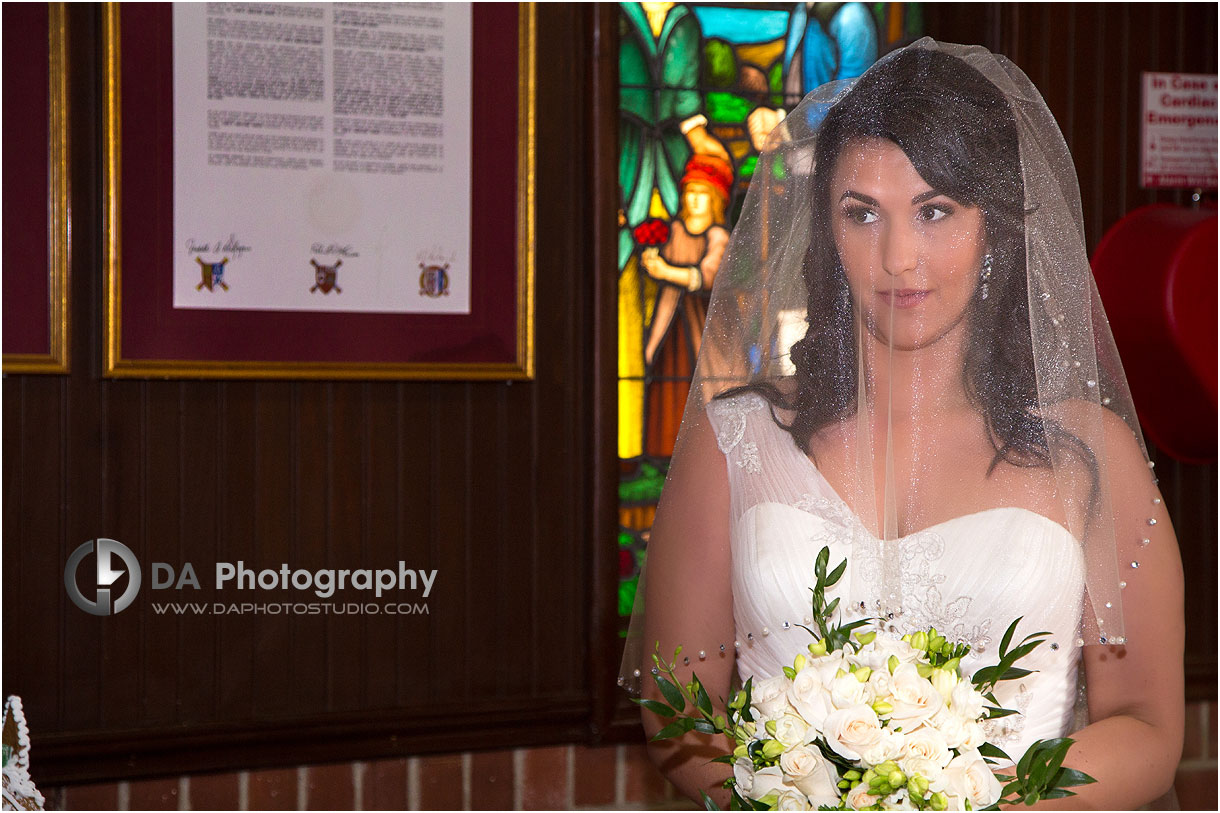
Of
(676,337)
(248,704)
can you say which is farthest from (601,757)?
(676,337)

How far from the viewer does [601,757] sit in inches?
92.6

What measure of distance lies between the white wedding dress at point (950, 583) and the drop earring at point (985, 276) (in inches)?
11.1

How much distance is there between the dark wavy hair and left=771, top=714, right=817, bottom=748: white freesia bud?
0.61 metres

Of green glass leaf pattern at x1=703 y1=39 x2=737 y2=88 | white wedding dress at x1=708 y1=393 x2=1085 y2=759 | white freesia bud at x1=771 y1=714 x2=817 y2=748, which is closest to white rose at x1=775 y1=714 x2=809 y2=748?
white freesia bud at x1=771 y1=714 x2=817 y2=748

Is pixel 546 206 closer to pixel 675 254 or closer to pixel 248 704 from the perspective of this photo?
pixel 675 254

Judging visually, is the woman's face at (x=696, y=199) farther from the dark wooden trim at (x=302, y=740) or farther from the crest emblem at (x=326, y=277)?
the dark wooden trim at (x=302, y=740)

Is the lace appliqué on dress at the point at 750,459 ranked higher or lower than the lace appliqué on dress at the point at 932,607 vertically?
higher

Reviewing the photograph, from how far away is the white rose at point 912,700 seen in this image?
884 millimetres

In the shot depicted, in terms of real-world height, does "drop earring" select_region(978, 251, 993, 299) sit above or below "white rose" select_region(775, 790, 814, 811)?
above

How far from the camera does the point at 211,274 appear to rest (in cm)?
212

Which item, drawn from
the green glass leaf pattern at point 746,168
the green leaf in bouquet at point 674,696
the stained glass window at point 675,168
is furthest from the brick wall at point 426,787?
the green leaf in bouquet at point 674,696

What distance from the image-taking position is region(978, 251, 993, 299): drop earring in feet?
4.51

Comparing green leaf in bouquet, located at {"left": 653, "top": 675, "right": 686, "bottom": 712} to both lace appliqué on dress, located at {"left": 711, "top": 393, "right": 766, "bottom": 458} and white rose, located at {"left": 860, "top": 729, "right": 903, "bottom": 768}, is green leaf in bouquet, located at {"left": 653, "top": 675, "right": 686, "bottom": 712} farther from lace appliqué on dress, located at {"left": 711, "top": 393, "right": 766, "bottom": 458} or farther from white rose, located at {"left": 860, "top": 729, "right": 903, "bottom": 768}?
lace appliqué on dress, located at {"left": 711, "top": 393, "right": 766, "bottom": 458}

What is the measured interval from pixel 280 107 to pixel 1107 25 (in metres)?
1.89
